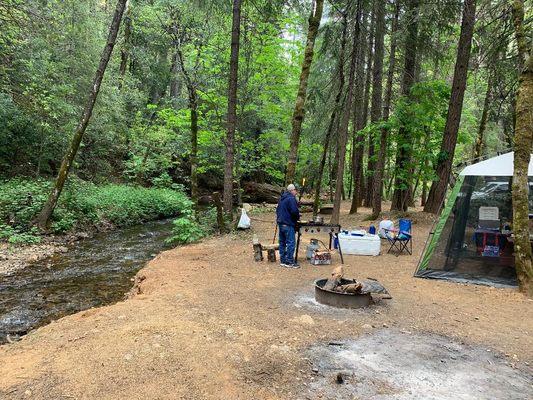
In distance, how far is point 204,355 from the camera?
410 cm

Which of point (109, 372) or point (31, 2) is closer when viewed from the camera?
point (109, 372)

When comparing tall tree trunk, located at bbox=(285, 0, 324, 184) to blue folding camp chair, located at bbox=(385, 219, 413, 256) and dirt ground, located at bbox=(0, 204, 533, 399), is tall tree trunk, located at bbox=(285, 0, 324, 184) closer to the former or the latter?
blue folding camp chair, located at bbox=(385, 219, 413, 256)

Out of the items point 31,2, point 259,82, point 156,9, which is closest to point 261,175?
point 259,82

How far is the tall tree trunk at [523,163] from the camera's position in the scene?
635 centimetres

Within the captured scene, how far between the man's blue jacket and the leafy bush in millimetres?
4330

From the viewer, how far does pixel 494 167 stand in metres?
7.96

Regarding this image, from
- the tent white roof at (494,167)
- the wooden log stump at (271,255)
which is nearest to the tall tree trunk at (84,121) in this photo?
the wooden log stump at (271,255)

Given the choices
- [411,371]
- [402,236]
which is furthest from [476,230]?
[411,371]

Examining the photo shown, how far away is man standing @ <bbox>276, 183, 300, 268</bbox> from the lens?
8148 mm

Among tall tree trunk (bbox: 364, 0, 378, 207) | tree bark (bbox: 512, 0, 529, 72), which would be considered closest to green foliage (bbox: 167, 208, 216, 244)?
tall tree trunk (bbox: 364, 0, 378, 207)

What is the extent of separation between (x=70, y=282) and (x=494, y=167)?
8586 mm

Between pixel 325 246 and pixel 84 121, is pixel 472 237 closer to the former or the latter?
pixel 325 246

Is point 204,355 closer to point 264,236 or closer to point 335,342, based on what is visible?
point 335,342

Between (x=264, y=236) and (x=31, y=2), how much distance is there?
33.1 ft
